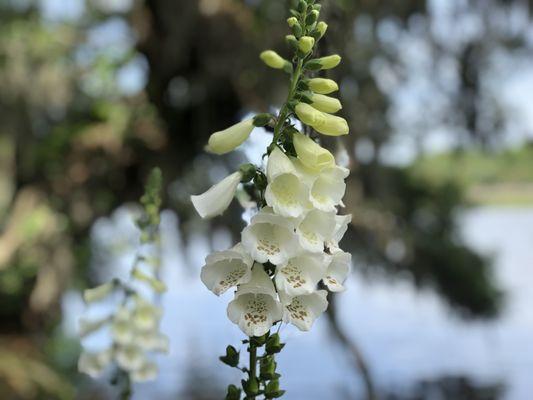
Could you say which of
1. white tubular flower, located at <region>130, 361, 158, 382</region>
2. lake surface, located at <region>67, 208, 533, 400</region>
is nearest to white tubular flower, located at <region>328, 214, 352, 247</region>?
white tubular flower, located at <region>130, 361, 158, 382</region>

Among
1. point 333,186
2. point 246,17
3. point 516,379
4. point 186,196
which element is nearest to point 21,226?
point 186,196

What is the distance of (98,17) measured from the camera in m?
4.11

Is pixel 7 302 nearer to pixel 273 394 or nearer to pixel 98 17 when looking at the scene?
pixel 98 17

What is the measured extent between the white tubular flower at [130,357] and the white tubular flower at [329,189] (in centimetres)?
51

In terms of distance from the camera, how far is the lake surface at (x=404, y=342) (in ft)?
16.7

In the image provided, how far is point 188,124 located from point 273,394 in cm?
296

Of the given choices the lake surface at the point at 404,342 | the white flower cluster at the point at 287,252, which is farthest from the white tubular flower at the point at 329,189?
the lake surface at the point at 404,342

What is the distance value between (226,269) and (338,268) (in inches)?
3.1

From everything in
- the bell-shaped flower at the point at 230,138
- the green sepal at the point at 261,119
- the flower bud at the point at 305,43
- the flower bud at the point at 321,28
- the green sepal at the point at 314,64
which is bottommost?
the bell-shaped flower at the point at 230,138

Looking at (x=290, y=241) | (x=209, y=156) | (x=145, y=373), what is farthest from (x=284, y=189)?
(x=209, y=156)

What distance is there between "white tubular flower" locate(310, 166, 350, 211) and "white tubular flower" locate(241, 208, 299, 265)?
0.03m

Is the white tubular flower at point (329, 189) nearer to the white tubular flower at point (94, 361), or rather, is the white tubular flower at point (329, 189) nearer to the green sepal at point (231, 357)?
the green sepal at point (231, 357)

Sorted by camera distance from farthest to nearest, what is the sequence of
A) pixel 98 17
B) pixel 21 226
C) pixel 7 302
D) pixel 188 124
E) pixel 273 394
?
1. pixel 7 302
2. pixel 98 17
3. pixel 21 226
4. pixel 188 124
5. pixel 273 394

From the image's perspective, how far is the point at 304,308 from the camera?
1.45 ft
